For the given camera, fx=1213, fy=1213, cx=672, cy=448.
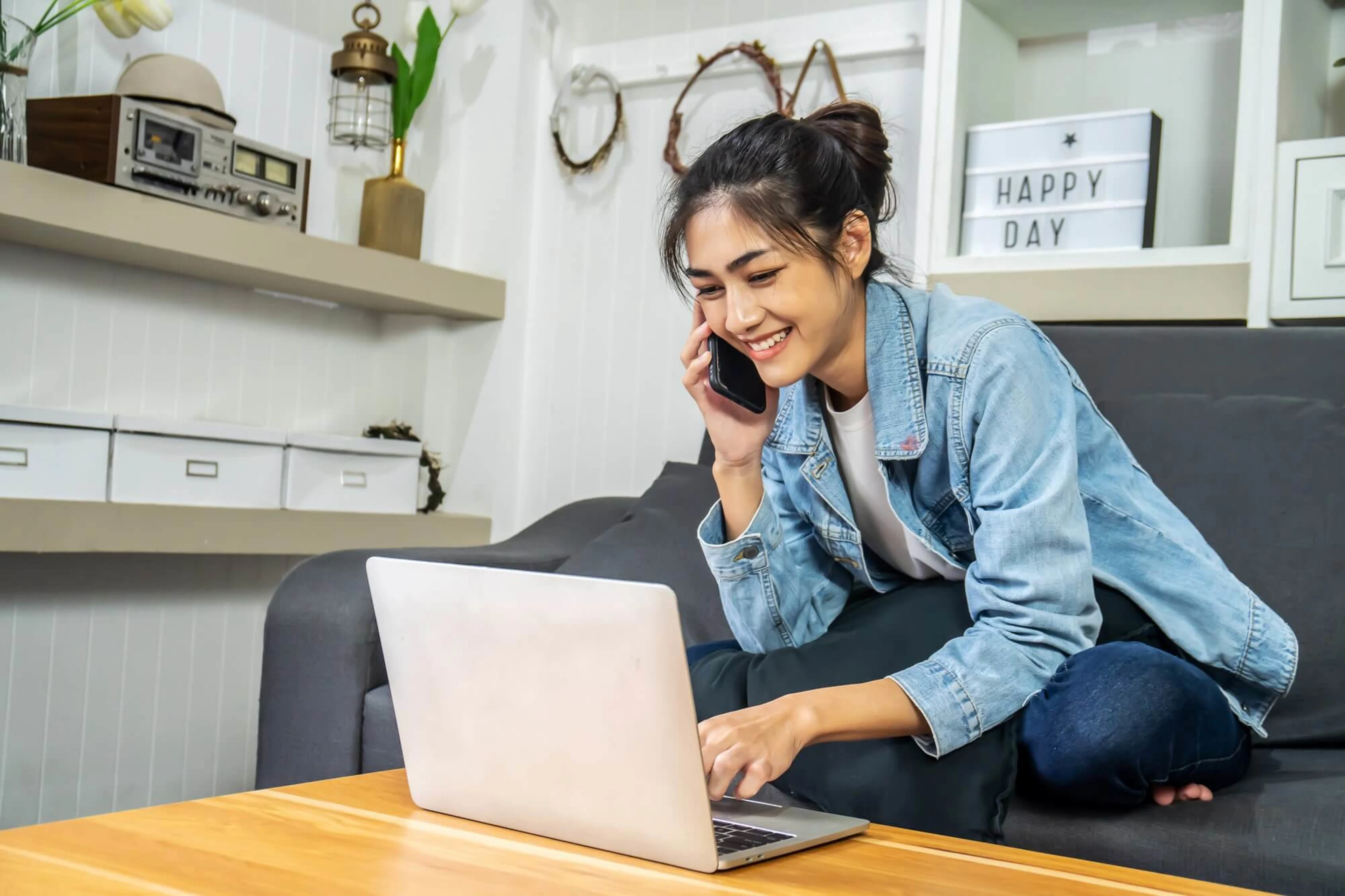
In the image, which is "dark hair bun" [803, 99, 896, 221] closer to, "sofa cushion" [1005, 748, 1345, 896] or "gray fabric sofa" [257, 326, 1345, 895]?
"gray fabric sofa" [257, 326, 1345, 895]

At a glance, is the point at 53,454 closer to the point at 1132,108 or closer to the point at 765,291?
the point at 765,291

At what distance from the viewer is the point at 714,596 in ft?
5.42

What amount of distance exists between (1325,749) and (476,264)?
2.02 m

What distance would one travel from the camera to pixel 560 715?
77 centimetres

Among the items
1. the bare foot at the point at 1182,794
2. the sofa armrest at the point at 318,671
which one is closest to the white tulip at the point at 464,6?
the sofa armrest at the point at 318,671

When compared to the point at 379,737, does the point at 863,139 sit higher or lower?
higher

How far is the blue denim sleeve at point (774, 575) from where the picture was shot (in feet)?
4.37

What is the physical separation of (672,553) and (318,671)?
0.50 m

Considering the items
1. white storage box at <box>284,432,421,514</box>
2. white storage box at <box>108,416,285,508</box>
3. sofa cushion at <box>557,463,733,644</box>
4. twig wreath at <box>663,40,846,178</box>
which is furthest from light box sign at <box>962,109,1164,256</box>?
white storage box at <box>108,416,285,508</box>

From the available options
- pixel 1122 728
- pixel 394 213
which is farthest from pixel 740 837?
pixel 394 213

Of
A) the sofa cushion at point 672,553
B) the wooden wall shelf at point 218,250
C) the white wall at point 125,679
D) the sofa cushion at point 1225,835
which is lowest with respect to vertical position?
the white wall at point 125,679

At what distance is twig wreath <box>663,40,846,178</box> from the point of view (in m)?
2.47

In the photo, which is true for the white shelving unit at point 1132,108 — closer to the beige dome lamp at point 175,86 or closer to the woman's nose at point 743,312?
the woman's nose at point 743,312

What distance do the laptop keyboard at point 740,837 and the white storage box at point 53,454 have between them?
59.0 inches
